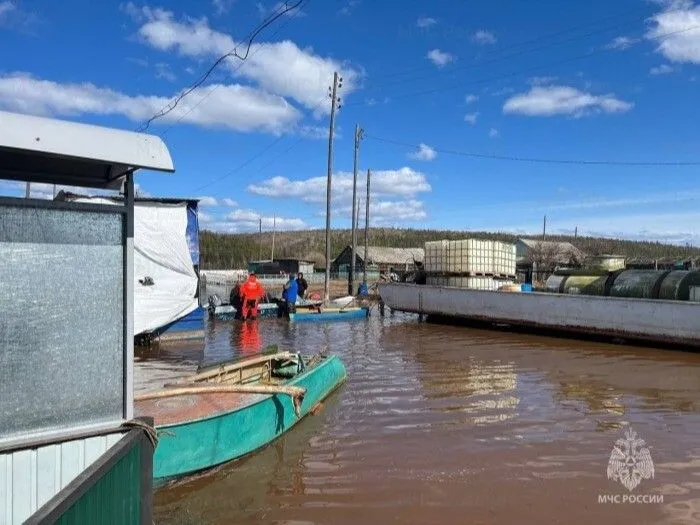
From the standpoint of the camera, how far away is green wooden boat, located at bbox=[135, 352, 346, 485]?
569 centimetres

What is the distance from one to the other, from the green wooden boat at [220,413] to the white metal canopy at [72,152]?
2.60 m

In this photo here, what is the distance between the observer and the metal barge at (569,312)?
1565 cm

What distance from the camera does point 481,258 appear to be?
76.0 ft

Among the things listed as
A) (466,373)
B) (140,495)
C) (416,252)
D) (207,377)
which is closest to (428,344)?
(466,373)

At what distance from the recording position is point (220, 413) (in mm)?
6062

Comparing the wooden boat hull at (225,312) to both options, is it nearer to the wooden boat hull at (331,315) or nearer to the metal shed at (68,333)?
the wooden boat hull at (331,315)

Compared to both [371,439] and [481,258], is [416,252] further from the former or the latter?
[371,439]

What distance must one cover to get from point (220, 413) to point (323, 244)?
66.3 meters

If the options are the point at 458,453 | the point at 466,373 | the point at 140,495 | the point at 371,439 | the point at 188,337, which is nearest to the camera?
the point at 140,495

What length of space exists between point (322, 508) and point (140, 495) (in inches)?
100

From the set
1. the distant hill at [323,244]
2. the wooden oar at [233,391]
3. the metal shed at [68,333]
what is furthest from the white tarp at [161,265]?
the distant hill at [323,244]

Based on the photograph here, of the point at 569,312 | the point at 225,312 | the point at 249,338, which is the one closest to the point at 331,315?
the point at 225,312

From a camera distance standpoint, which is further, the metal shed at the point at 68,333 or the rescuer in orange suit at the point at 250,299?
the rescuer in orange suit at the point at 250,299

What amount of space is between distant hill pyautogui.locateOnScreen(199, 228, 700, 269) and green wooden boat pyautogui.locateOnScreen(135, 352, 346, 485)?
3938 cm
